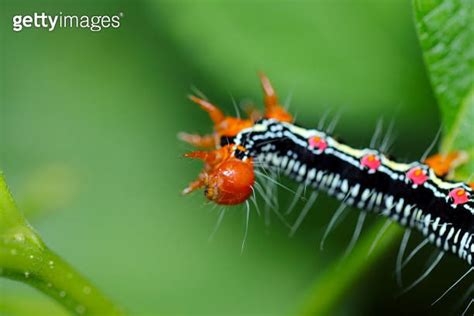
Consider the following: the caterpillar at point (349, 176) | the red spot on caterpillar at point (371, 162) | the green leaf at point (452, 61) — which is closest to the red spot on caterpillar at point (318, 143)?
the caterpillar at point (349, 176)

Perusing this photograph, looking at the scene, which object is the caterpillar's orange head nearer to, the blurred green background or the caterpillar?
the caterpillar

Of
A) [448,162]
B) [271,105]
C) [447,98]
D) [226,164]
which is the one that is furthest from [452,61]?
[226,164]

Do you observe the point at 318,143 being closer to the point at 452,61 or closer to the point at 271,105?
the point at 271,105

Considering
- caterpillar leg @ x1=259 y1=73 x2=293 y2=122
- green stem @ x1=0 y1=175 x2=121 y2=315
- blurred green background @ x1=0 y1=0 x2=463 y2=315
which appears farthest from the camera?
blurred green background @ x1=0 y1=0 x2=463 y2=315

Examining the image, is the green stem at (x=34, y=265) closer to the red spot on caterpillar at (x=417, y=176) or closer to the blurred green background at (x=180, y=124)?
the blurred green background at (x=180, y=124)

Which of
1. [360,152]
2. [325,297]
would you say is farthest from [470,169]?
[325,297]

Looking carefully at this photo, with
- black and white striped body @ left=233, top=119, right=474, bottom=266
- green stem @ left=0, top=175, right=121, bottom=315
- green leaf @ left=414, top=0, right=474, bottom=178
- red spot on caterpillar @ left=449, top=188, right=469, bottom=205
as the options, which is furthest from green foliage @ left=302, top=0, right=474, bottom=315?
green stem @ left=0, top=175, right=121, bottom=315

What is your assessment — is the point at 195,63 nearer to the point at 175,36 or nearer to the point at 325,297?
the point at 175,36
